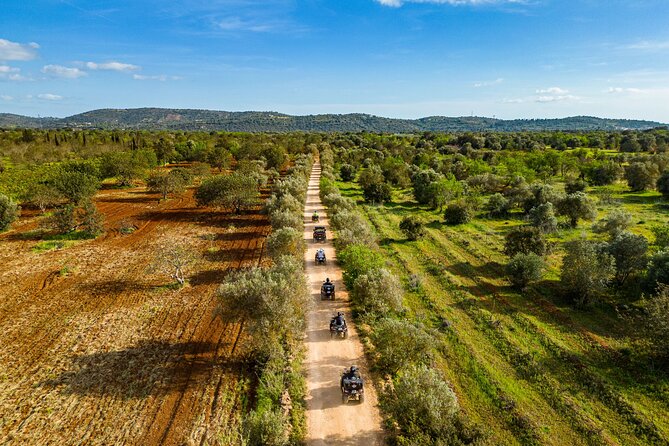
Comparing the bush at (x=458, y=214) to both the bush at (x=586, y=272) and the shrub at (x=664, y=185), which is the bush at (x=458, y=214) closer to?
the bush at (x=586, y=272)

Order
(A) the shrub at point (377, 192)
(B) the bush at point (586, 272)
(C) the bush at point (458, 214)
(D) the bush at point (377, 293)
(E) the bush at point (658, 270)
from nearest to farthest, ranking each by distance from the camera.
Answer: (D) the bush at point (377, 293), (E) the bush at point (658, 270), (B) the bush at point (586, 272), (C) the bush at point (458, 214), (A) the shrub at point (377, 192)

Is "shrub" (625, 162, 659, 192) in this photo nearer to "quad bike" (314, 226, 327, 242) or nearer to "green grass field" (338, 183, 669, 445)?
"green grass field" (338, 183, 669, 445)

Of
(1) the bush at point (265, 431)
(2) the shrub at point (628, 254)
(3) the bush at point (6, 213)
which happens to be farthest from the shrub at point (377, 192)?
(1) the bush at point (265, 431)

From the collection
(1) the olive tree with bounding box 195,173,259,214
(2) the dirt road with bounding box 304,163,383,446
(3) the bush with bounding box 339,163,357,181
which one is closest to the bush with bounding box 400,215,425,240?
(2) the dirt road with bounding box 304,163,383,446

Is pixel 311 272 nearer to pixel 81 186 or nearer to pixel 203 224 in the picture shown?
pixel 203 224

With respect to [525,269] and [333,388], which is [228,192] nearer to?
[525,269]

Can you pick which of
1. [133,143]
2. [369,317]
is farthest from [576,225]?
[133,143]
